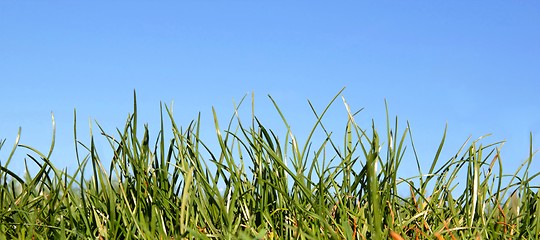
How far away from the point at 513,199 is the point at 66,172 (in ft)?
4.00

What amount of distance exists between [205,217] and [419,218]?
0.55 metres

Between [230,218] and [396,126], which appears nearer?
[230,218]

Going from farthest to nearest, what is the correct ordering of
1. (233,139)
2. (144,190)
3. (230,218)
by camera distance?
(233,139), (144,190), (230,218)

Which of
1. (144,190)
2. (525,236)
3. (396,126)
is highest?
(396,126)

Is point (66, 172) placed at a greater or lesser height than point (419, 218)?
greater

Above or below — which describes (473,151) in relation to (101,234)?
above

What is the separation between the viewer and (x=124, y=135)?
5.49 feet

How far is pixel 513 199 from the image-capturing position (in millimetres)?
1848

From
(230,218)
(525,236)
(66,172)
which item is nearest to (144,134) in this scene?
(66,172)

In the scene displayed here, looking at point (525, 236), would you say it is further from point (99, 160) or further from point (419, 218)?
point (99, 160)

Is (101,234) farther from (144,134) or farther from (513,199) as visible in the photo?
(513,199)

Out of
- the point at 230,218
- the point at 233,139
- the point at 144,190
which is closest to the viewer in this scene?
the point at 230,218

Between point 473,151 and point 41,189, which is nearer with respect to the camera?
point 473,151

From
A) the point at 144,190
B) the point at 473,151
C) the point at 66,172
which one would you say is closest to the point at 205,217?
the point at 144,190
